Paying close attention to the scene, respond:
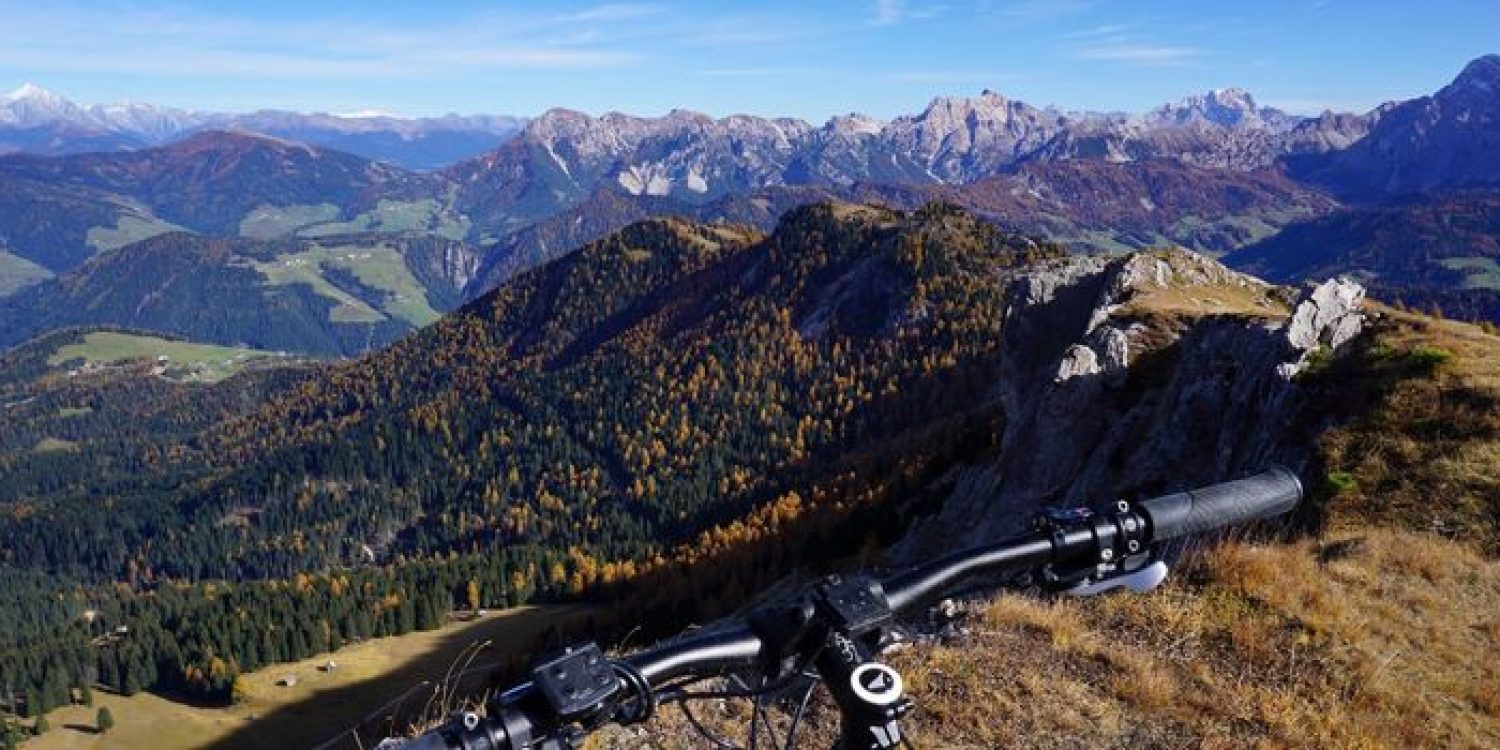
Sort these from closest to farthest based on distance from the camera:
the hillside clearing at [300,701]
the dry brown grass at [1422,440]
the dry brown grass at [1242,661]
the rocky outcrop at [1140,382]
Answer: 1. the dry brown grass at [1242,661]
2. the dry brown grass at [1422,440]
3. the rocky outcrop at [1140,382]
4. the hillside clearing at [300,701]

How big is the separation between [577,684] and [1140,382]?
152ft

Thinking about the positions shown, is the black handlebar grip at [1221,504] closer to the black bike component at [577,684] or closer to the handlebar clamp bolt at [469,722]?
the black bike component at [577,684]

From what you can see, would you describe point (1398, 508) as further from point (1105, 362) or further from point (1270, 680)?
point (1105, 362)

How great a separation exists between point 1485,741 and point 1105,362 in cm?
4000

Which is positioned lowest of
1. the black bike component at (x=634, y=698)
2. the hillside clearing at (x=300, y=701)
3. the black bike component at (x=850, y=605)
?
the hillside clearing at (x=300, y=701)

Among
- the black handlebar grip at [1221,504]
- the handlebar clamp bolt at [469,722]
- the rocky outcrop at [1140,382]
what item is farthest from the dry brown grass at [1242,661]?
the rocky outcrop at [1140,382]

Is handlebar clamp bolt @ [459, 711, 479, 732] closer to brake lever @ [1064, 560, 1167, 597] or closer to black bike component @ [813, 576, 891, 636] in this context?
black bike component @ [813, 576, 891, 636]

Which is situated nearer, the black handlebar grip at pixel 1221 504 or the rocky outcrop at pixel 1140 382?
the black handlebar grip at pixel 1221 504

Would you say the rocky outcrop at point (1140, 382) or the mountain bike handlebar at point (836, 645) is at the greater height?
the mountain bike handlebar at point (836, 645)

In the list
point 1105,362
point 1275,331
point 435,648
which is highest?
point 1275,331

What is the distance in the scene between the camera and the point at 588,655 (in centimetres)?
431

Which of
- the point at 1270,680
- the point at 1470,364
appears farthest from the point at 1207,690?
the point at 1470,364

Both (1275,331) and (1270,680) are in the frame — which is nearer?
(1270,680)

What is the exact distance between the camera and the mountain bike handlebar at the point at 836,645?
4082mm
